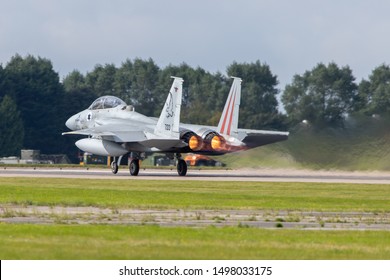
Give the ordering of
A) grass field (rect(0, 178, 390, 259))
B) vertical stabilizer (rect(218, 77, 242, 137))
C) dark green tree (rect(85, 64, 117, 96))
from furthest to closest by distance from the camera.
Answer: dark green tree (rect(85, 64, 117, 96)) < vertical stabilizer (rect(218, 77, 242, 137)) < grass field (rect(0, 178, 390, 259))

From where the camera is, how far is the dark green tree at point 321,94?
88306mm

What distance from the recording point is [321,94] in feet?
328

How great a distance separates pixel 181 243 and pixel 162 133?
43755 millimetres

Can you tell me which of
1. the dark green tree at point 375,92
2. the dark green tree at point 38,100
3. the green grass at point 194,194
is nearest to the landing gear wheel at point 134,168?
the green grass at point 194,194

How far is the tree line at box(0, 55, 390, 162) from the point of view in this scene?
113 m

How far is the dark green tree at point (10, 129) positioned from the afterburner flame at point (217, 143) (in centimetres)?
6514

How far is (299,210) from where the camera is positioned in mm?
40844

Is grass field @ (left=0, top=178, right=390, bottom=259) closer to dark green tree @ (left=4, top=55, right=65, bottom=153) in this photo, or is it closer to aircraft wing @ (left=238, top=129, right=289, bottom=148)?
aircraft wing @ (left=238, top=129, right=289, bottom=148)

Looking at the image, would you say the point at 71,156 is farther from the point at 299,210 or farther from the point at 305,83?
the point at 299,210

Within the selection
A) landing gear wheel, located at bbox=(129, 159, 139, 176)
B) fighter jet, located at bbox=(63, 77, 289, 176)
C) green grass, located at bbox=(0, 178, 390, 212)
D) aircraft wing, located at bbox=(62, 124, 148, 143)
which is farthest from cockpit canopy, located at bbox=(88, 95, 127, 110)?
green grass, located at bbox=(0, 178, 390, 212)

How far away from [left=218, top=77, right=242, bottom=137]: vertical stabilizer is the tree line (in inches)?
1143

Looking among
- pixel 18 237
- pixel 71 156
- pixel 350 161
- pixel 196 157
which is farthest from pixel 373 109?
pixel 18 237

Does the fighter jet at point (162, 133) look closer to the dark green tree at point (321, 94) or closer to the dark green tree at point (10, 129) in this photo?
the dark green tree at point (321, 94)

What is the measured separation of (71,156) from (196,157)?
28.9 meters
